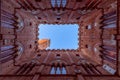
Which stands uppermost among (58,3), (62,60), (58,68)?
(58,3)

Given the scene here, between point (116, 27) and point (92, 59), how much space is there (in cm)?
1141

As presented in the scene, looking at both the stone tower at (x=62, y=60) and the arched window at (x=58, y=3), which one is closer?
the stone tower at (x=62, y=60)

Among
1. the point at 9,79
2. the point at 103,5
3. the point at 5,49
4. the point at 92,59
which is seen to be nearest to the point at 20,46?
the point at 5,49

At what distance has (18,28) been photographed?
2639 cm

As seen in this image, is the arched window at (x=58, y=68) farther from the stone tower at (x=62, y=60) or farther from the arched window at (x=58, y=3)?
the arched window at (x=58, y=3)

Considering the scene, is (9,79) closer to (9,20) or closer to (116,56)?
(9,20)

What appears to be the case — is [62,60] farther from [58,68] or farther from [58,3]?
[58,3]

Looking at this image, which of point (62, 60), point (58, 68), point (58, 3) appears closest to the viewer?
point (58, 68)

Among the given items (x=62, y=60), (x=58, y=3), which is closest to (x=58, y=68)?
(x=62, y=60)

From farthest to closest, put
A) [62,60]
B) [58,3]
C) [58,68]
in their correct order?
[62,60]
[58,3]
[58,68]

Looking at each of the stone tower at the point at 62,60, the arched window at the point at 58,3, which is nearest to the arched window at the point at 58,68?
the stone tower at the point at 62,60

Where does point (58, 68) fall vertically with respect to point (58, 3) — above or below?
below

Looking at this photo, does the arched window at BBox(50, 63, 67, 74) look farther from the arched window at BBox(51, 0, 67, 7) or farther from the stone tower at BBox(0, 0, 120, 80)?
the arched window at BBox(51, 0, 67, 7)

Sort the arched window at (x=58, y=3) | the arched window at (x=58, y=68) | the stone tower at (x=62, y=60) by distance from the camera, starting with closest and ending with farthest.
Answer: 1. the stone tower at (x=62, y=60)
2. the arched window at (x=58, y=68)
3. the arched window at (x=58, y=3)
